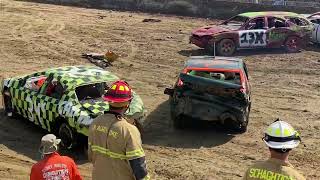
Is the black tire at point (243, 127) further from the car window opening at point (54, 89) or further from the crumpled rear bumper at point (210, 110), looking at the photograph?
the car window opening at point (54, 89)

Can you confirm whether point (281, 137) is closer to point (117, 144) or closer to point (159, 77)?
point (117, 144)

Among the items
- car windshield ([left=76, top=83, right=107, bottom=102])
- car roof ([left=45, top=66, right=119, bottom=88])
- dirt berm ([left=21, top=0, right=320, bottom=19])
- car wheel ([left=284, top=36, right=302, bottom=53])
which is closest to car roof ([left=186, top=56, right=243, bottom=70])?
car roof ([left=45, top=66, right=119, bottom=88])

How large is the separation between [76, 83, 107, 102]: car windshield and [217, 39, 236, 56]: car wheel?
969 cm

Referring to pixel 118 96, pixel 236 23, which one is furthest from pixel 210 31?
pixel 118 96

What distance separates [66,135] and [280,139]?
614 cm

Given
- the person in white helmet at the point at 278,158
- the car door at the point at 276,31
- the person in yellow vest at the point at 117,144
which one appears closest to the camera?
the person in white helmet at the point at 278,158

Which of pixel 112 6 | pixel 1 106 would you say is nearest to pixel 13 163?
pixel 1 106

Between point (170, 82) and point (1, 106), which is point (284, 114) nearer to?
point (170, 82)

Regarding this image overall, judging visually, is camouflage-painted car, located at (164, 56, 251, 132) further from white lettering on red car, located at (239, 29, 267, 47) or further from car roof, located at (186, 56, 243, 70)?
white lettering on red car, located at (239, 29, 267, 47)

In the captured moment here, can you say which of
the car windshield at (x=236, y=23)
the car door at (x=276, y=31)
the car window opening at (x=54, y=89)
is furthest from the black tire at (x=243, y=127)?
the car door at (x=276, y=31)

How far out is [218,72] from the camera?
1130 cm

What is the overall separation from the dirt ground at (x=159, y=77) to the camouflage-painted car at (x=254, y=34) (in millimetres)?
583

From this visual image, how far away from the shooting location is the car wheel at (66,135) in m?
9.44

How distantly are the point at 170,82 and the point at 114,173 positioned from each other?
1076cm
